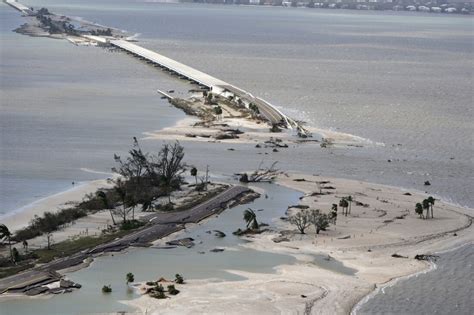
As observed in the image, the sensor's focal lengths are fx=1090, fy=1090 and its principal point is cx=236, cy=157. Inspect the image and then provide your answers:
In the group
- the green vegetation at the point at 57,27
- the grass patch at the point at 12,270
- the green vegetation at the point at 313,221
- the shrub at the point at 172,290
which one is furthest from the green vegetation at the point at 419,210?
the green vegetation at the point at 57,27

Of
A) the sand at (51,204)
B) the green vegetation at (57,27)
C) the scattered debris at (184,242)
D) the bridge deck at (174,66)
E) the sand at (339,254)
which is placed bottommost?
the green vegetation at (57,27)

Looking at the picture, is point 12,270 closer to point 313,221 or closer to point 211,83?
point 313,221

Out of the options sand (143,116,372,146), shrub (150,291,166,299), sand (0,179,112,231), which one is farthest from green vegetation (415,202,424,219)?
sand (143,116,372,146)

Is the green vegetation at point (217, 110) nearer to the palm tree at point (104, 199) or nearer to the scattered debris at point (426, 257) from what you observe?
the palm tree at point (104, 199)

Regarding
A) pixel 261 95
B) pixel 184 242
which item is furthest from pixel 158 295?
pixel 261 95

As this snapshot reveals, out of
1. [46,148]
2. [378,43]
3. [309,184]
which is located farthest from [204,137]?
[378,43]

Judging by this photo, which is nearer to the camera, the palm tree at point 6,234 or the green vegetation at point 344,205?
the palm tree at point 6,234
